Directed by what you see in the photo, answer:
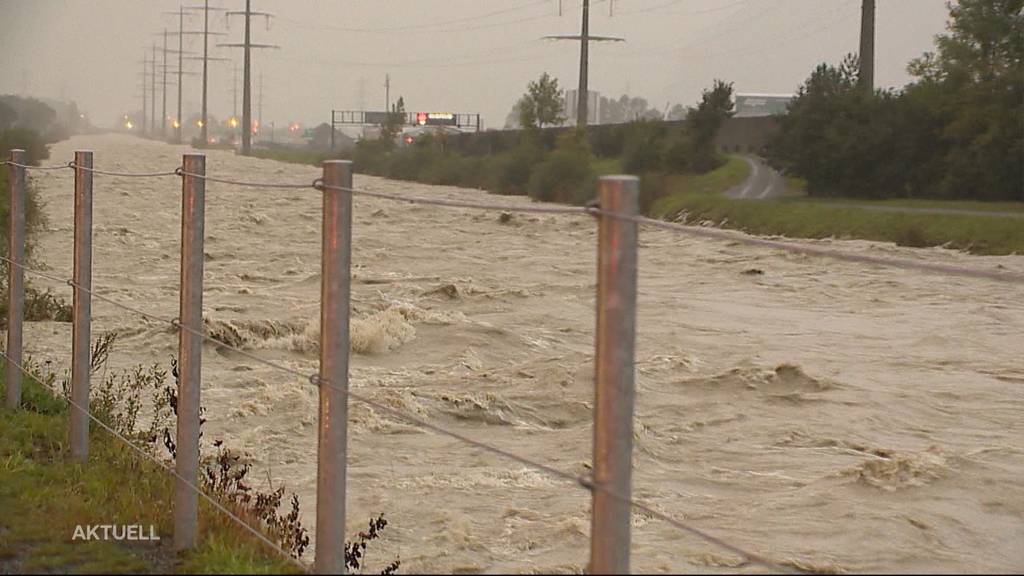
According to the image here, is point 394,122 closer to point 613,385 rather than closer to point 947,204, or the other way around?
point 947,204

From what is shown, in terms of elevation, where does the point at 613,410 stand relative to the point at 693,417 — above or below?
above

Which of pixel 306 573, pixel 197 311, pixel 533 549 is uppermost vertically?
pixel 197 311

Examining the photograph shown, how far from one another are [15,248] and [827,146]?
34011 mm

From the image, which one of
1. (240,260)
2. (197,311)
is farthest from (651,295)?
(197,311)

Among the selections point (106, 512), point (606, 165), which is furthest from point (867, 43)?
point (106, 512)

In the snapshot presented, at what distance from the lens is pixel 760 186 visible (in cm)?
4500

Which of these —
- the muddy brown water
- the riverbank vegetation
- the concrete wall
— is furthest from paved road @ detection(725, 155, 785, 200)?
the riverbank vegetation

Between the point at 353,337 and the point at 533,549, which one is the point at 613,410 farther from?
the point at 353,337

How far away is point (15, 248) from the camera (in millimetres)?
9102

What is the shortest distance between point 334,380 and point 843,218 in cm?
3018

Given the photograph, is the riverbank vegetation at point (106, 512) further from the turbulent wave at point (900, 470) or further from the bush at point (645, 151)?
the bush at point (645, 151)

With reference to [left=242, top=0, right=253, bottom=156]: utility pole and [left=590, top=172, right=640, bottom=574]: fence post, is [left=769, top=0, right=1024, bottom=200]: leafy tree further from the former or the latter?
[left=242, top=0, right=253, bottom=156]: utility pole

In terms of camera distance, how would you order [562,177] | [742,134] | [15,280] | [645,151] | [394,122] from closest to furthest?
[15,280] < [562,177] < [645,151] < [742,134] < [394,122]

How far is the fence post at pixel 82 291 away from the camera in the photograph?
303 inches
